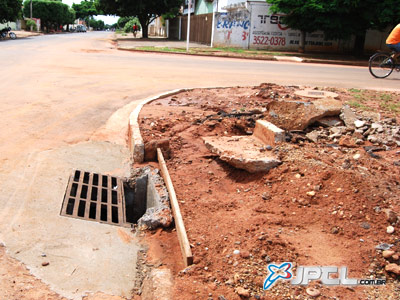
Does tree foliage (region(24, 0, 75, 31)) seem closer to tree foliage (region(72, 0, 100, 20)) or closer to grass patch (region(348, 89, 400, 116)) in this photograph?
tree foliage (region(72, 0, 100, 20))

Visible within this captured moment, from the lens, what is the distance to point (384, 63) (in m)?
11.8

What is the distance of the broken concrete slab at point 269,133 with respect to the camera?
480 cm

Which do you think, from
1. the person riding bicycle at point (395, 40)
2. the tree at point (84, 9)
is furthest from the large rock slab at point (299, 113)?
the tree at point (84, 9)

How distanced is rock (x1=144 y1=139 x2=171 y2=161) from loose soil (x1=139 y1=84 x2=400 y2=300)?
129 millimetres

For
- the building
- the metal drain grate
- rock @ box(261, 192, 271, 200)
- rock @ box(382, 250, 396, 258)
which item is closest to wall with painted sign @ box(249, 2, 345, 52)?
the building

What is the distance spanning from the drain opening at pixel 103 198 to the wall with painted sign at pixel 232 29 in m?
21.7

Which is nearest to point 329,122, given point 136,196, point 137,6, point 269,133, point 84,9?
point 269,133

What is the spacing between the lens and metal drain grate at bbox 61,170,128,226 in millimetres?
4130

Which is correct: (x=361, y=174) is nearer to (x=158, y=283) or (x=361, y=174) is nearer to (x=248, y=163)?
(x=248, y=163)

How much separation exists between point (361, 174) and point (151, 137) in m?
2.91

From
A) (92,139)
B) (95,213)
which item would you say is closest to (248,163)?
(95,213)

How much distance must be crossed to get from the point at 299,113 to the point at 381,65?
7769 millimetres

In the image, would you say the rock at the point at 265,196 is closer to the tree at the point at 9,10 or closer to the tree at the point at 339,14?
the tree at the point at 339,14

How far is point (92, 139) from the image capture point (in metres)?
5.74
